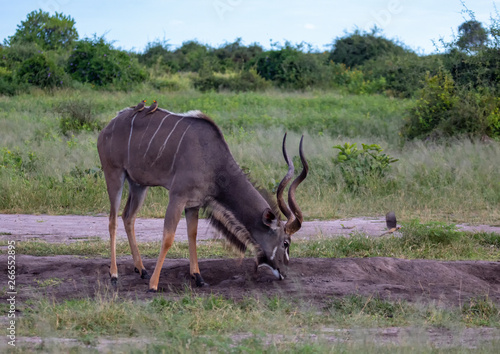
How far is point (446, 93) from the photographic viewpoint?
1475cm

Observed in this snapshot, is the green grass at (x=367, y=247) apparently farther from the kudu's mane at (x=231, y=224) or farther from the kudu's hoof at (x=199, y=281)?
the kudu's mane at (x=231, y=224)

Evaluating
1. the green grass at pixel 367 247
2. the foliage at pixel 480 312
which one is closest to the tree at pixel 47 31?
the green grass at pixel 367 247

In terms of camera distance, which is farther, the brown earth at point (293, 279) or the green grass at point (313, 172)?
the green grass at point (313, 172)

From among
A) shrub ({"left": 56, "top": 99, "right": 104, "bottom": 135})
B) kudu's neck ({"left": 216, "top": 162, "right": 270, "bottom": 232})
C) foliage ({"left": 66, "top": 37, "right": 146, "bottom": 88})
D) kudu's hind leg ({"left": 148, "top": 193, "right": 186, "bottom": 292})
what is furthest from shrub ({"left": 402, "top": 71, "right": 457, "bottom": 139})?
foliage ({"left": 66, "top": 37, "right": 146, "bottom": 88})

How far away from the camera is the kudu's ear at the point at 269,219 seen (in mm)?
6125

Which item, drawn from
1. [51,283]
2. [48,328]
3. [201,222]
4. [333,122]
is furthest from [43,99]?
[48,328]

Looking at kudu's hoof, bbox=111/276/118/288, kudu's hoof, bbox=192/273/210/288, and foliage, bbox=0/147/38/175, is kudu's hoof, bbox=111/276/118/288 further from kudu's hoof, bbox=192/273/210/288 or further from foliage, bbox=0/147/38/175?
foliage, bbox=0/147/38/175

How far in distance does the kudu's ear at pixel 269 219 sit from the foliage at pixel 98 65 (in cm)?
2095

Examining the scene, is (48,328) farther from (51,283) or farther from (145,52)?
(145,52)

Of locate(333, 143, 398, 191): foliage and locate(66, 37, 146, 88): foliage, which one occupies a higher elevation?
Answer: locate(66, 37, 146, 88): foliage

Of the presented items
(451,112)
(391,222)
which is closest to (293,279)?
(391,222)

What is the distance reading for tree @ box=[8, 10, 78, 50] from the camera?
34969 millimetres

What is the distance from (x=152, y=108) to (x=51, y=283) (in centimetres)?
215

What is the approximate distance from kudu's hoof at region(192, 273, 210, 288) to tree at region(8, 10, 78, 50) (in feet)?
100
